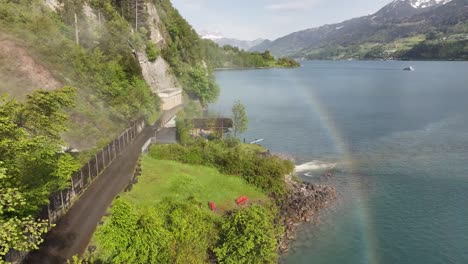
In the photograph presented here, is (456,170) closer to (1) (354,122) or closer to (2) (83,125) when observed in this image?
(1) (354,122)

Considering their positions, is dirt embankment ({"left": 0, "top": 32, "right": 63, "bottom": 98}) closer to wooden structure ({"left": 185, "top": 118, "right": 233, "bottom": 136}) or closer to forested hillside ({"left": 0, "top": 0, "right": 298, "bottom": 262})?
forested hillside ({"left": 0, "top": 0, "right": 298, "bottom": 262})

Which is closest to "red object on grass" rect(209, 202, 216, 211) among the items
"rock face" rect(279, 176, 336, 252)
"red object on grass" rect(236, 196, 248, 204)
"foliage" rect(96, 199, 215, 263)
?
"red object on grass" rect(236, 196, 248, 204)

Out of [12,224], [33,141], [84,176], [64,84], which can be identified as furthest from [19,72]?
[12,224]

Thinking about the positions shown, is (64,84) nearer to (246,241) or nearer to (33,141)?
(33,141)

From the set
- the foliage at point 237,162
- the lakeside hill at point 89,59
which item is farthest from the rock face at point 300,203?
the lakeside hill at point 89,59

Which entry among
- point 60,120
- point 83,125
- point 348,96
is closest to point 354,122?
point 348,96
